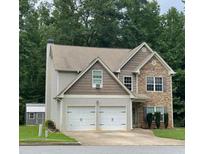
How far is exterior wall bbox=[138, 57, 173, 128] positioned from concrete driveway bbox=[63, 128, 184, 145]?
3.47 feet

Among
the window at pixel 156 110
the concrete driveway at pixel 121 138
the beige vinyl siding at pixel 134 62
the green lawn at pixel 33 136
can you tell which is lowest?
the concrete driveway at pixel 121 138

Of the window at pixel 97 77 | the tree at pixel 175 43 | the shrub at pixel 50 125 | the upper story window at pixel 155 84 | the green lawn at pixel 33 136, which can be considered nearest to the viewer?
the green lawn at pixel 33 136

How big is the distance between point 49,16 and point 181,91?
445cm

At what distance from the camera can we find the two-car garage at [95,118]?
38.0 feet

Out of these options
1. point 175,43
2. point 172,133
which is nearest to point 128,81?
point 172,133

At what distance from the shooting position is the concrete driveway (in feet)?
31.2

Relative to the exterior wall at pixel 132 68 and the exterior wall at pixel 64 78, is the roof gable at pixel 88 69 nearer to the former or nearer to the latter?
the exterior wall at pixel 64 78

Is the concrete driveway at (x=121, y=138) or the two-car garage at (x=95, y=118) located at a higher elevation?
the two-car garage at (x=95, y=118)

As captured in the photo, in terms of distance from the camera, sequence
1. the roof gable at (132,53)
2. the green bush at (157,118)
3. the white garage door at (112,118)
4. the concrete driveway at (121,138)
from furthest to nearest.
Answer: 1. the white garage door at (112,118)
2. the green bush at (157,118)
3. the roof gable at (132,53)
4. the concrete driveway at (121,138)

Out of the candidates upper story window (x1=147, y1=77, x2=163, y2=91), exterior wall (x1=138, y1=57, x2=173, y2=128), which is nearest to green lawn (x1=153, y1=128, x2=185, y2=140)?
exterior wall (x1=138, y1=57, x2=173, y2=128)

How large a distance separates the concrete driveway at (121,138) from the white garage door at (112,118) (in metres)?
0.50

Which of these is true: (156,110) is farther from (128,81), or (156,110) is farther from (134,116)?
(128,81)

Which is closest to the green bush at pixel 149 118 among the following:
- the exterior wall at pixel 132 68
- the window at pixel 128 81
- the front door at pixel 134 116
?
the front door at pixel 134 116

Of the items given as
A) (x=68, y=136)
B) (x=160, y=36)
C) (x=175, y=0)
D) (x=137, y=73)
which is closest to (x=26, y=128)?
(x=68, y=136)
